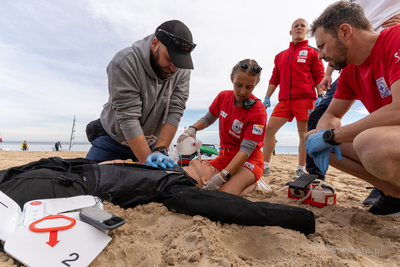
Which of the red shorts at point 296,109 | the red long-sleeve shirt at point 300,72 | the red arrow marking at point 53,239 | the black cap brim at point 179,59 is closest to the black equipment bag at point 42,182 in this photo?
the red arrow marking at point 53,239

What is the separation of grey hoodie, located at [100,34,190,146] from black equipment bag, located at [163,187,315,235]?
0.99m

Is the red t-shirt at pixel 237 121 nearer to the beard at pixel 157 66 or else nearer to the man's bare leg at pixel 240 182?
the man's bare leg at pixel 240 182

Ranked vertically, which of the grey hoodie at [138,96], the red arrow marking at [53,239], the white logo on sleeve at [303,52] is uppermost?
the white logo on sleeve at [303,52]

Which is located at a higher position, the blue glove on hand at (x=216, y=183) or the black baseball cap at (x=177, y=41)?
the black baseball cap at (x=177, y=41)

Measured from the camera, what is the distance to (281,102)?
317 centimetres

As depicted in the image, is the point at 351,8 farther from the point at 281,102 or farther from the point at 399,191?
the point at 281,102

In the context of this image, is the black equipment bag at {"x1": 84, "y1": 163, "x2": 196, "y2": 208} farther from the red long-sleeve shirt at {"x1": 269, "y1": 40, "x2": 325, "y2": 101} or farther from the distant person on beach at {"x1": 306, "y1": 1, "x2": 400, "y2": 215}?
the red long-sleeve shirt at {"x1": 269, "y1": 40, "x2": 325, "y2": 101}

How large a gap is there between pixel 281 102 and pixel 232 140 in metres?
1.27

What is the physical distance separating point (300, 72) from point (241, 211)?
2.61 metres

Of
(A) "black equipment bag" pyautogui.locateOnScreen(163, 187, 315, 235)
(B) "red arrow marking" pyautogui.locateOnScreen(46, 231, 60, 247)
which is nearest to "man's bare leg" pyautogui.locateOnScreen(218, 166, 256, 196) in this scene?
(A) "black equipment bag" pyautogui.locateOnScreen(163, 187, 315, 235)

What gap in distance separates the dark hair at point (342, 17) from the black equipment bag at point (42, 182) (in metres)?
1.94

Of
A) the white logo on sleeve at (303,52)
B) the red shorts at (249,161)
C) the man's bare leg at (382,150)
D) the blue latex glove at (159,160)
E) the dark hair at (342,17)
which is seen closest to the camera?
the man's bare leg at (382,150)

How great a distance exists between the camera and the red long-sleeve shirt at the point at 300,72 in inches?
118

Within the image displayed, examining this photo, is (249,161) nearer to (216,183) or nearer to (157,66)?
(216,183)
